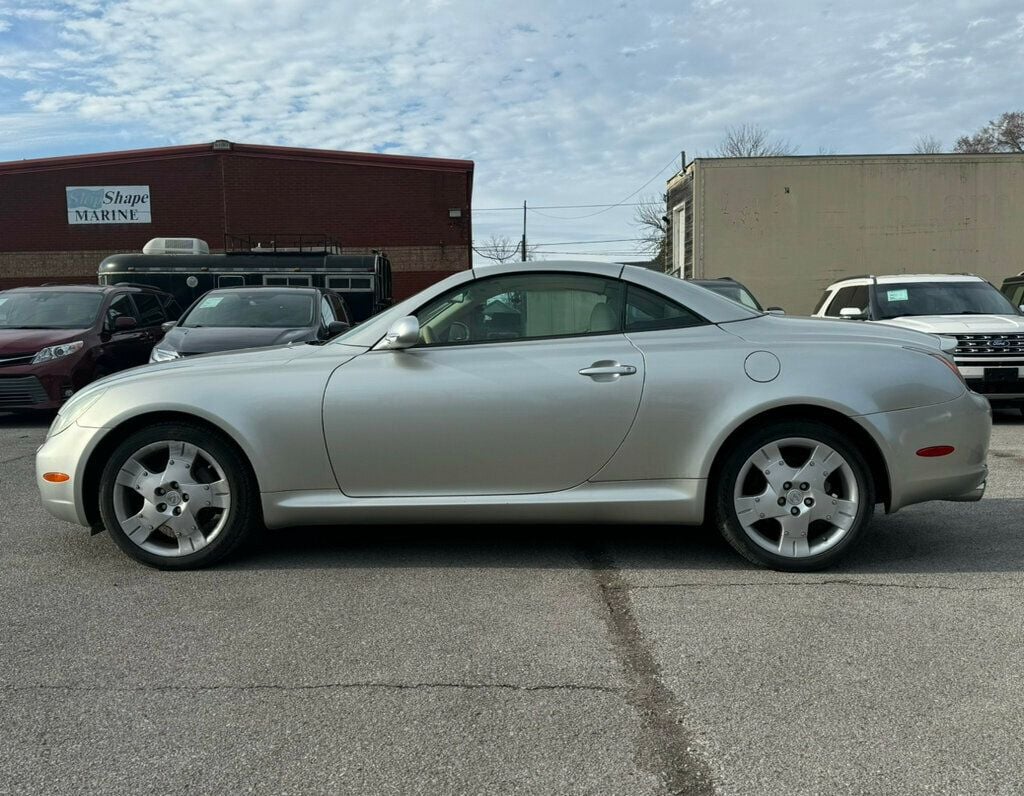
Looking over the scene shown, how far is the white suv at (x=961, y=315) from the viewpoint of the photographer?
8.84 metres

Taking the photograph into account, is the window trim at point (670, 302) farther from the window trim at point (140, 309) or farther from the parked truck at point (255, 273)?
the parked truck at point (255, 273)

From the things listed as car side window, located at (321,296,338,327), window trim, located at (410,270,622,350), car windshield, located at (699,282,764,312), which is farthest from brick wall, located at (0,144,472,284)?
window trim, located at (410,270,622,350)

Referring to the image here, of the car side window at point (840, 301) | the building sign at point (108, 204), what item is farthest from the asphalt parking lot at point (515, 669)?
the building sign at point (108, 204)

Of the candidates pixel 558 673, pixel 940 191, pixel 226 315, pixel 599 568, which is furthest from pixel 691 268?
pixel 558 673

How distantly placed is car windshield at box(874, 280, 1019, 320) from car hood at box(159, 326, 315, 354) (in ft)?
22.0

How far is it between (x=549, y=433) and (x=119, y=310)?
28.4ft

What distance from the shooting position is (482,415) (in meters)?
4.04

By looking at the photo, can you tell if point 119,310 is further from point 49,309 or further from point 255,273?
point 255,273

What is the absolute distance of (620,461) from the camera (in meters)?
4.05

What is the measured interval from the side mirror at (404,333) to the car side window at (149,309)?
8285 millimetres

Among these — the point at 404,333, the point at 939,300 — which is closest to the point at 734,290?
the point at 939,300

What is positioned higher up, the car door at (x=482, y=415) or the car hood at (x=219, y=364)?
the car hood at (x=219, y=364)

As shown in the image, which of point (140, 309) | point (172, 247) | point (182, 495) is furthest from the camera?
point (172, 247)

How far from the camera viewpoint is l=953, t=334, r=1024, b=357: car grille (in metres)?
8.81
